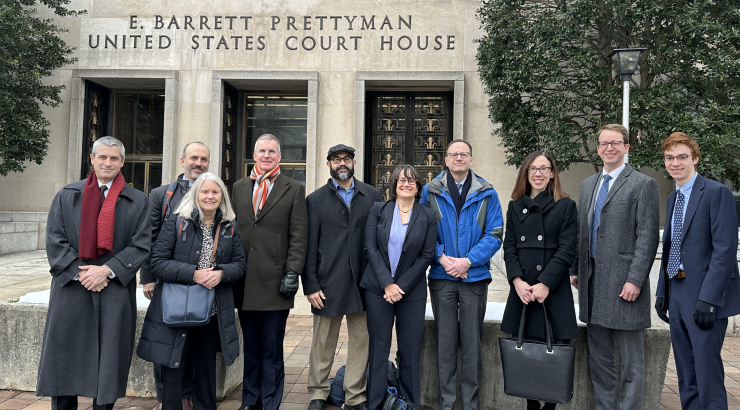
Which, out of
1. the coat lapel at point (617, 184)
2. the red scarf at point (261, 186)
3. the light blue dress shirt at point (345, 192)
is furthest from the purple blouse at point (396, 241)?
the coat lapel at point (617, 184)

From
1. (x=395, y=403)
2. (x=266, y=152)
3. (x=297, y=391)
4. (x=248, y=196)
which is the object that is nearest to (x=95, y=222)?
(x=248, y=196)

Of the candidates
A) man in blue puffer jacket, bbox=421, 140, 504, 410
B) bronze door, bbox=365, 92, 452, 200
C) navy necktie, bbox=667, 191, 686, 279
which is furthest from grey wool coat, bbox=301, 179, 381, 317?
bronze door, bbox=365, 92, 452, 200

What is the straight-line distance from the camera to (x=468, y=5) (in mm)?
14125

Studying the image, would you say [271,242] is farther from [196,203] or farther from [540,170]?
[540,170]

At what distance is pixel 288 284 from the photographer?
13.1 feet

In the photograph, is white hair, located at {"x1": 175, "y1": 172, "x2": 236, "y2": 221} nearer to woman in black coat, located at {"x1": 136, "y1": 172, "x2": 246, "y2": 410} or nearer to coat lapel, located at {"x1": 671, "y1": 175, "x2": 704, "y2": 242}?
woman in black coat, located at {"x1": 136, "y1": 172, "x2": 246, "y2": 410}

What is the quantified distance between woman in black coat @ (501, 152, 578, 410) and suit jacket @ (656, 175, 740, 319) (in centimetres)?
76

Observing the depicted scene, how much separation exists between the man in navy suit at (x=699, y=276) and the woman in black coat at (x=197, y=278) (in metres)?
3.15

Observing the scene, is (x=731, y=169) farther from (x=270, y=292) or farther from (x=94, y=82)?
(x=94, y=82)

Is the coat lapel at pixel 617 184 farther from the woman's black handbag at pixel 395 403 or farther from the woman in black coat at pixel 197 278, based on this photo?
the woman in black coat at pixel 197 278

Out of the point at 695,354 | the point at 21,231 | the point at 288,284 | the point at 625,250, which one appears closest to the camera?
the point at 695,354

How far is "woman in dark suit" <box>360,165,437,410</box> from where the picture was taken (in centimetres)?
394

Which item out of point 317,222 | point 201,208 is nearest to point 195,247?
point 201,208

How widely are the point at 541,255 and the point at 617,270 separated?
548mm
